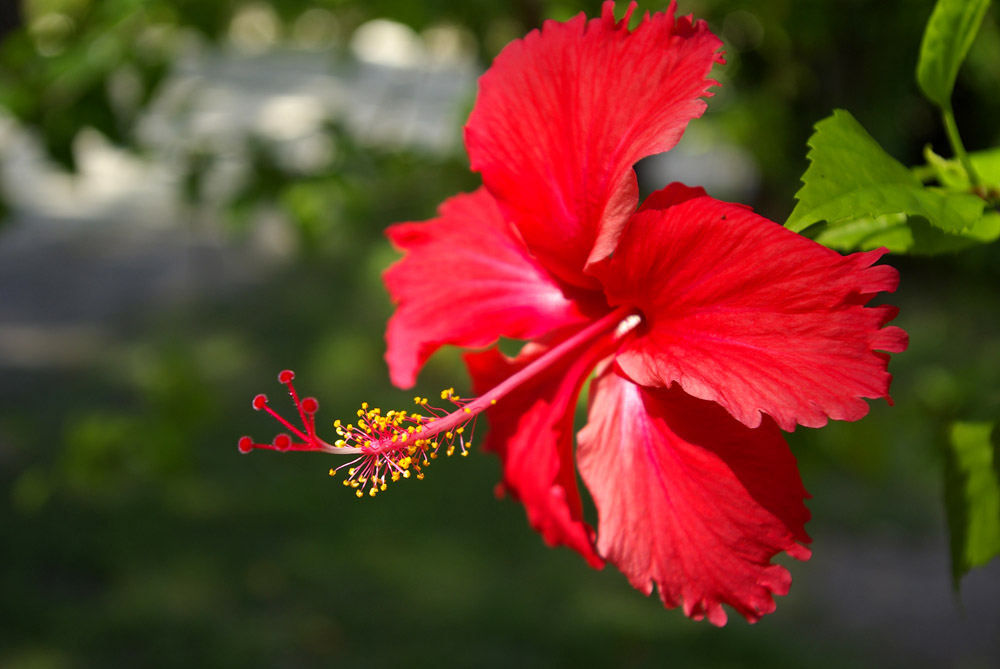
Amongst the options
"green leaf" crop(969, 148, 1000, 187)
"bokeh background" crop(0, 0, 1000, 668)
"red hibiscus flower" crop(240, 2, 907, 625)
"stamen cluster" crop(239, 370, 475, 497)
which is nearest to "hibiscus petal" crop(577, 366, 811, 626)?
"red hibiscus flower" crop(240, 2, 907, 625)

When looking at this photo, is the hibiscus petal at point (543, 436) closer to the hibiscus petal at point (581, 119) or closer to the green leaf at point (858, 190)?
the hibiscus petal at point (581, 119)

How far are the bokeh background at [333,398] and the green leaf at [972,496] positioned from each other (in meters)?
0.35

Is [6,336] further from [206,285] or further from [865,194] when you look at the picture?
[865,194]

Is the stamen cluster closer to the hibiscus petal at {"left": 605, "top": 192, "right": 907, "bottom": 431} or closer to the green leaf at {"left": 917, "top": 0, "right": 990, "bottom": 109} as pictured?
the hibiscus petal at {"left": 605, "top": 192, "right": 907, "bottom": 431}

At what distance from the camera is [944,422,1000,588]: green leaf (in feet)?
2.42

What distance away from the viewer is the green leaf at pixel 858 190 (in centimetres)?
57

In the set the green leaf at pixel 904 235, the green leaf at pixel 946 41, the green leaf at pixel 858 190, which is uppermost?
the green leaf at pixel 946 41

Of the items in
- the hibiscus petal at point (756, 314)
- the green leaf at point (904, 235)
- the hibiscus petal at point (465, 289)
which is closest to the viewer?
the hibiscus petal at point (756, 314)

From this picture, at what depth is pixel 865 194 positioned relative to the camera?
588 mm

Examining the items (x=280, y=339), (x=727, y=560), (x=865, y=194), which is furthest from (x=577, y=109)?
(x=280, y=339)

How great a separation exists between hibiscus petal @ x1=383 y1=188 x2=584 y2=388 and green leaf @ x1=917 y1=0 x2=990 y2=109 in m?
0.33

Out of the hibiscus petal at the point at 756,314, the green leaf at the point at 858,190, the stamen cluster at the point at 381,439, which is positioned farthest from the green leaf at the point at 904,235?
the stamen cluster at the point at 381,439

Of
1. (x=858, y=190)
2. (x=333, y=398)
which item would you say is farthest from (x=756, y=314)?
(x=333, y=398)

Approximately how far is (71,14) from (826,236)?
1377 millimetres
